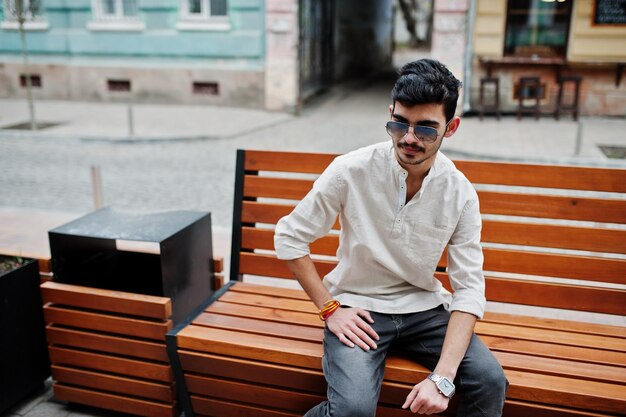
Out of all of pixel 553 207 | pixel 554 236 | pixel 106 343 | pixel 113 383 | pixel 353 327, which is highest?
pixel 553 207

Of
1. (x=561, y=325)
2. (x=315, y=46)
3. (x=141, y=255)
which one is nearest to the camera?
(x=561, y=325)

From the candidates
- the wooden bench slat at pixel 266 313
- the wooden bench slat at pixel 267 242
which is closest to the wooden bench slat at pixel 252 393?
the wooden bench slat at pixel 266 313

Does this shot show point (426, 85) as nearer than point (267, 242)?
Yes

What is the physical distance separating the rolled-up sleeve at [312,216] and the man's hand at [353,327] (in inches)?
11.9

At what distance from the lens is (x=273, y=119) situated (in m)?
13.6

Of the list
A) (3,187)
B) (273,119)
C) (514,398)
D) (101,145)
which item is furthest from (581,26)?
(514,398)

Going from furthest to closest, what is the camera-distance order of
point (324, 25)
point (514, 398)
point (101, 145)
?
1. point (324, 25)
2. point (101, 145)
3. point (514, 398)

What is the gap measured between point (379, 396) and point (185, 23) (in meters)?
13.9

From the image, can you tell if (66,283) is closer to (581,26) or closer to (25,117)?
(25,117)

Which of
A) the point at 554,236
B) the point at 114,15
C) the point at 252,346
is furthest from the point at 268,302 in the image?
the point at 114,15

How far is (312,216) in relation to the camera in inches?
100

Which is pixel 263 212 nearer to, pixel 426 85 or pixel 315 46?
pixel 426 85

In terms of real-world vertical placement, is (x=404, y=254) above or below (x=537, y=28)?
below

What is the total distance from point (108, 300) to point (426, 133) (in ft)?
5.76
